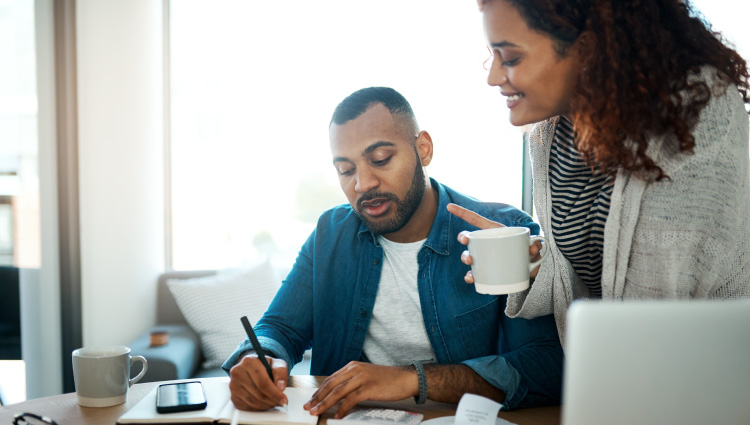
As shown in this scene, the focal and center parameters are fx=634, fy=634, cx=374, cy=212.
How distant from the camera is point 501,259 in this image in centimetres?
115

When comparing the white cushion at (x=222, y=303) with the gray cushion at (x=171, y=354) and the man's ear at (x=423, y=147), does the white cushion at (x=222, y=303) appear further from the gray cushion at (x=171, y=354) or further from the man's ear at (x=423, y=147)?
the man's ear at (x=423, y=147)

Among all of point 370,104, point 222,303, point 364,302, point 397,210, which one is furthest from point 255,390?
point 222,303

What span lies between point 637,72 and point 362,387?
769 millimetres

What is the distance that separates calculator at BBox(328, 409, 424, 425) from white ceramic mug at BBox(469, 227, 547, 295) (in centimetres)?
27

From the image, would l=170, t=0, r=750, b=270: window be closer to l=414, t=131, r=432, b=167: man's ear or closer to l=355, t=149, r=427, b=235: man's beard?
l=414, t=131, r=432, b=167: man's ear

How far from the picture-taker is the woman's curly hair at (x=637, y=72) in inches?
43.9

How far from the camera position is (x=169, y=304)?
3371 millimetres

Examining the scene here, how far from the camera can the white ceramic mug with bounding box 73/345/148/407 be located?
1.23 meters

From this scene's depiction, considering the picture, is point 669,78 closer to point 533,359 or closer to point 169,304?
point 533,359

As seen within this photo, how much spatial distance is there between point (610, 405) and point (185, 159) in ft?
11.1

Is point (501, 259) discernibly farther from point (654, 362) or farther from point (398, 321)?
point (398, 321)

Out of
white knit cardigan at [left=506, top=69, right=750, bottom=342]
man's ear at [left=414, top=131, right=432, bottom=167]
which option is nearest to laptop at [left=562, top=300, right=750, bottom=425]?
white knit cardigan at [left=506, top=69, right=750, bottom=342]

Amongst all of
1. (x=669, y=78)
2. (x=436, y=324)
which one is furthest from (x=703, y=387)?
(x=436, y=324)

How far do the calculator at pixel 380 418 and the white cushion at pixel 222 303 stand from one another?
6.19ft
